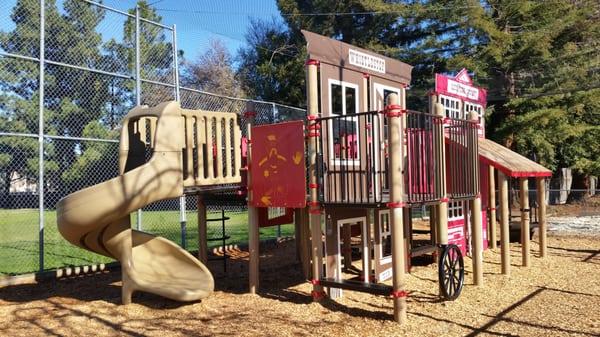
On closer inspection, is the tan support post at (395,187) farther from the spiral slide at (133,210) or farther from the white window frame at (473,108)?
the white window frame at (473,108)

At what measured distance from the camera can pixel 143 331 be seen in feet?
Answer: 18.8

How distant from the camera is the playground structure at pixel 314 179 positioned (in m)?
6.46

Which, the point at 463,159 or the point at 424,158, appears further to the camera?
the point at 463,159

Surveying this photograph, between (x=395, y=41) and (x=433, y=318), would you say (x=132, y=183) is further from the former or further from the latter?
(x=395, y=41)

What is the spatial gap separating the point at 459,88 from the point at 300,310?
6627 mm

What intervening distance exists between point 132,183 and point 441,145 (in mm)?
4040

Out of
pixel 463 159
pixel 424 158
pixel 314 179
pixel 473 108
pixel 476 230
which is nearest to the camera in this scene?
pixel 314 179

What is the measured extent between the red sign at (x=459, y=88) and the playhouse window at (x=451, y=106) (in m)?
0.09

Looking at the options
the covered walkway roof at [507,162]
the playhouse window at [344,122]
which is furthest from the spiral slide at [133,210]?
the covered walkway roof at [507,162]

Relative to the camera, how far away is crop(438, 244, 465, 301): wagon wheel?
706 centimetres

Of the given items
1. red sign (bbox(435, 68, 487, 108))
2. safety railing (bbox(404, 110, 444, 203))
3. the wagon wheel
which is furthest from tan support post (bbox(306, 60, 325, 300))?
red sign (bbox(435, 68, 487, 108))

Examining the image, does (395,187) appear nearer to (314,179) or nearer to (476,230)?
(314,179)

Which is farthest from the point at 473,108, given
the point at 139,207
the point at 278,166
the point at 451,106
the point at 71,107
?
the point at 71,107

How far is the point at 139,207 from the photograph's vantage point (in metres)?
6.77
